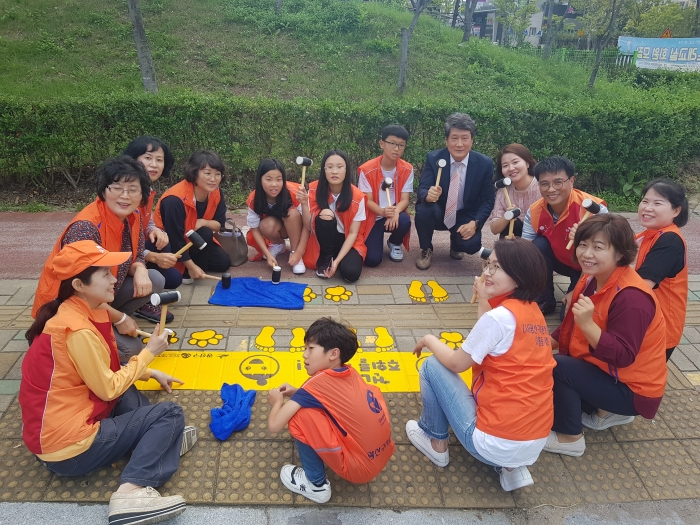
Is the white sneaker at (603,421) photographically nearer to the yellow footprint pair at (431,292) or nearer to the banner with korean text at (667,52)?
the yellow footprint pair at (431,292)

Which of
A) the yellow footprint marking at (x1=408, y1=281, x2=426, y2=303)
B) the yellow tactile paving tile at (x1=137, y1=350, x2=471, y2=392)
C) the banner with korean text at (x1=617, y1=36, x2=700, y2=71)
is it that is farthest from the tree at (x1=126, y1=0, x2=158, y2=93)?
the banner with korean text at (x1=617, y1=36, x2=700, y2=71)

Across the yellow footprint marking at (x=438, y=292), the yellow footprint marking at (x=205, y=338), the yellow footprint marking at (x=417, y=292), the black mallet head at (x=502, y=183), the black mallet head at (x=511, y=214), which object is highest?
the black mallet head at (x=502, y=183)

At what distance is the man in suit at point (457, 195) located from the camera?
4660 millimetres

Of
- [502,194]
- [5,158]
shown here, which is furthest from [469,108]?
[5,158]

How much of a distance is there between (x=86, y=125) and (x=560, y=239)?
5.43m

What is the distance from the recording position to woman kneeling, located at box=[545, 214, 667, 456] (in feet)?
8.05

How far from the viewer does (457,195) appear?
482cm

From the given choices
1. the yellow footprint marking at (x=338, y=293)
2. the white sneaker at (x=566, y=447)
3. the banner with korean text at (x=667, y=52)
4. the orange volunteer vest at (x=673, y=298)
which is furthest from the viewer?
the banner with korean text at (x=667, y=52)

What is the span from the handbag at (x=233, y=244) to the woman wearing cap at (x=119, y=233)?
3.69ft

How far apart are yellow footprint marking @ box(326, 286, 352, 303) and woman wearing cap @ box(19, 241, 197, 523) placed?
1937 millimetres

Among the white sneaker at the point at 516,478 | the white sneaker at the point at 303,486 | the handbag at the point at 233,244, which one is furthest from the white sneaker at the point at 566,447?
the handbag at the point at 233,244

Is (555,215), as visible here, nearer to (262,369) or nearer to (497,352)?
(497,352)

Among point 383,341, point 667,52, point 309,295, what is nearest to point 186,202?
point 309,295

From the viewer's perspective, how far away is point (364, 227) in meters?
4.68
